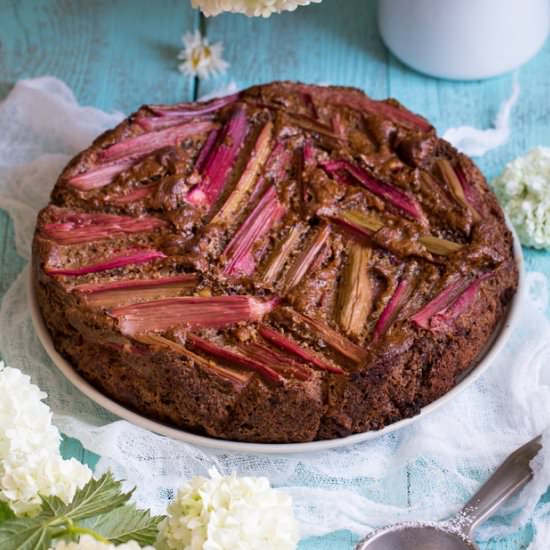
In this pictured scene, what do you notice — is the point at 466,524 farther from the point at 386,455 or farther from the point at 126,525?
the point at 126,525

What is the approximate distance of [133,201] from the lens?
241 centimetres

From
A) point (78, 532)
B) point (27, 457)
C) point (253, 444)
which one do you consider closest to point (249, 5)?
point (253, 444)

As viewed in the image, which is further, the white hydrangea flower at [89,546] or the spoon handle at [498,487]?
the spoon handle at [498,487]

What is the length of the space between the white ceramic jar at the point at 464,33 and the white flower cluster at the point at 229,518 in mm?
1605

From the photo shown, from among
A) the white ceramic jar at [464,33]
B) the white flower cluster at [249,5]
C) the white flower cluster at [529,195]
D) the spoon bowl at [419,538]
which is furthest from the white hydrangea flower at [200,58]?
the spoon bowl at [419,538]

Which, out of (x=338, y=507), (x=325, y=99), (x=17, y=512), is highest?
(x=325, y=99)

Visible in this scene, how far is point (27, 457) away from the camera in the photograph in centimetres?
163

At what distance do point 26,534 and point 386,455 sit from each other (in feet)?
2.82

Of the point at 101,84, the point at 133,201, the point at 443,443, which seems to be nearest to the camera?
the point at 443,443

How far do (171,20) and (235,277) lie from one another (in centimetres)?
127

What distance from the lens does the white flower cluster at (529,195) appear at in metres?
2.63

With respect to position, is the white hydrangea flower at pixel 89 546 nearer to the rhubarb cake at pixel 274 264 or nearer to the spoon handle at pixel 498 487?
the rhubarb cake at pixel 274 264

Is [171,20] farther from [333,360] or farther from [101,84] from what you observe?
[333,360]

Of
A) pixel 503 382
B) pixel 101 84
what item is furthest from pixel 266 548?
pixel 101 84
